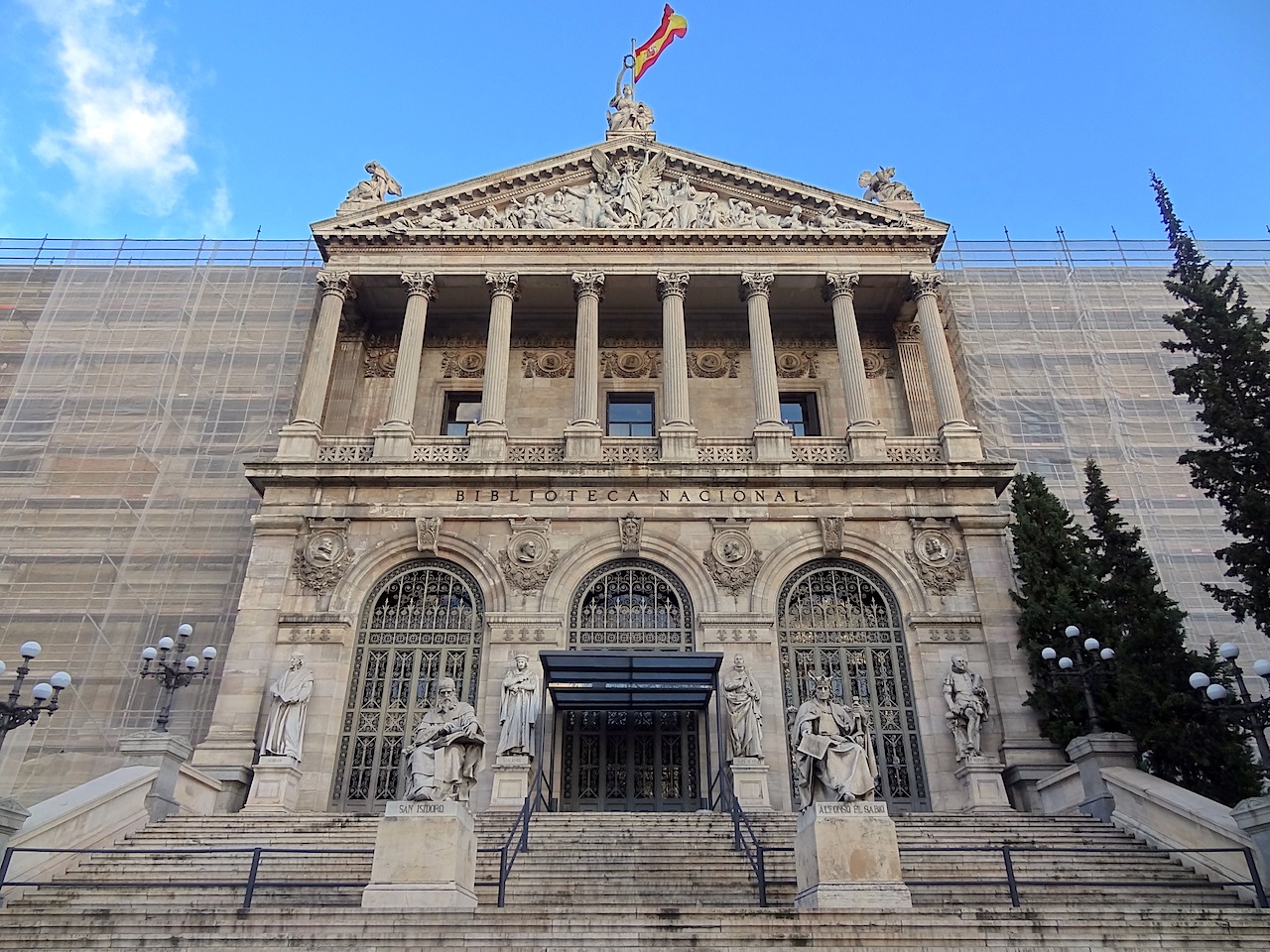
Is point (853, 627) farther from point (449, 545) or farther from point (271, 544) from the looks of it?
point (271, 544)

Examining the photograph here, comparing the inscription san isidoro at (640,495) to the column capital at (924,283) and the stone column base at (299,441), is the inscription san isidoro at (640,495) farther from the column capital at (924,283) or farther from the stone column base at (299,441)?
the column capital at (924,283)

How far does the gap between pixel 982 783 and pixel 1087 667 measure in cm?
297

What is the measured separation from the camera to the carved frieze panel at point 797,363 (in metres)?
26.2

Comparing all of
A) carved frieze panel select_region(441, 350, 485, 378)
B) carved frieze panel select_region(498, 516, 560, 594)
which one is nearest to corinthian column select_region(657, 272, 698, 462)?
carved frieze panel select_region(498, 516, 560, 594)

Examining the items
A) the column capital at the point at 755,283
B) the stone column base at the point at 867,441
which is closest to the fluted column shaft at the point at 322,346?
the column capital at the point at 755,283

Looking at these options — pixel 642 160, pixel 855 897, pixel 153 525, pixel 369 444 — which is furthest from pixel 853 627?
pixel 153 525

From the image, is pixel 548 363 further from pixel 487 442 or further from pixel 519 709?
pixel 519 709

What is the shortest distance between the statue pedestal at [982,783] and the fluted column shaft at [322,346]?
1588 centimetres

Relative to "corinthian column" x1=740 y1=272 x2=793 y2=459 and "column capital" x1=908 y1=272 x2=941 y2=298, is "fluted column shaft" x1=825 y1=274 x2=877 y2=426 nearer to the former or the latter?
"column capital" x1=908 y1=272 x2=941 y2=298

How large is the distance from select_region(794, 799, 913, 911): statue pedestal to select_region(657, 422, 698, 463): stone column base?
37.3 ft

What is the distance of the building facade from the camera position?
63.5 feet

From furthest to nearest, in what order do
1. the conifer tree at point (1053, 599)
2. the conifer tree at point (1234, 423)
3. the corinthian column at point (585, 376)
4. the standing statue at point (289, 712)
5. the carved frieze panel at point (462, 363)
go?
the carved frieze panel at point (462, 363) → the corinthian column at point (585, 376) → the standing statue at point (289, 712) → the conifer tree at point (1053, 599) → the conifer tree at point (1234, 423)

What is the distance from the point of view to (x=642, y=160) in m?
26.1

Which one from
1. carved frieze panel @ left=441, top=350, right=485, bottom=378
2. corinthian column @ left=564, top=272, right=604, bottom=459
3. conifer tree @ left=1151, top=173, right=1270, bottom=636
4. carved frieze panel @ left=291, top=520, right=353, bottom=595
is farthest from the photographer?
carved frieze panel @ left=441, top=350, right=485, bottom=378
